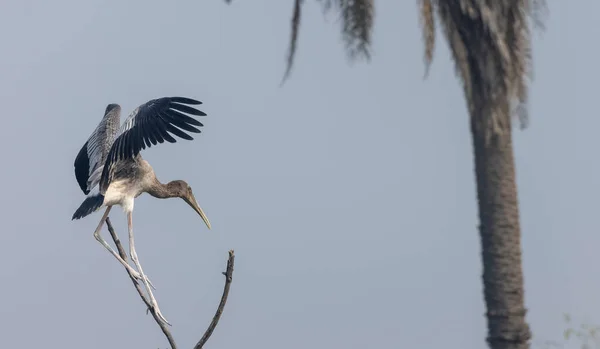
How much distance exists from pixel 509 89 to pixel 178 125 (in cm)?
371

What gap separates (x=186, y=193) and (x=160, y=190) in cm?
60

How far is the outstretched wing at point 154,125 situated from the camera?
1099cm

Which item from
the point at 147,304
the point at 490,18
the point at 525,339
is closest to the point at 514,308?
the point at 525,339

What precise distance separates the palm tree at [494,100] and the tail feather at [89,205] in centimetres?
→ 397

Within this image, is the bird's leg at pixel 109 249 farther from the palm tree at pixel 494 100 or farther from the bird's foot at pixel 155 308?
the palm tree at pixel 494 100

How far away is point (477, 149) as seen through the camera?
8.71m

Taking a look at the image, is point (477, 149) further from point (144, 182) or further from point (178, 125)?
point (144, 182)

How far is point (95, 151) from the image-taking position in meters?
12.6

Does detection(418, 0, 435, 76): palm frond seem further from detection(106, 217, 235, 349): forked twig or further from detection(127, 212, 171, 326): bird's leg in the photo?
detection(127, 212, 171, 326): bird's leg

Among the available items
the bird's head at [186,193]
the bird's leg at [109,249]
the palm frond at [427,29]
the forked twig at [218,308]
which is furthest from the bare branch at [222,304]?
the bird's head at [186,193]

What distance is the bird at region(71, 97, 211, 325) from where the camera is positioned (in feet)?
36.2

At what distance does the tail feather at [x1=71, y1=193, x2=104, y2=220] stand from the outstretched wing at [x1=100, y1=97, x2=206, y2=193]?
60 cm

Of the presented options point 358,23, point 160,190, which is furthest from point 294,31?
point 160,190

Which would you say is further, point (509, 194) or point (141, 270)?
point (141, 270)
